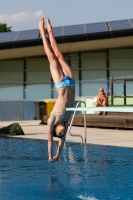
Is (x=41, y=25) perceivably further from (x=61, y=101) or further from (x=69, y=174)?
(x=69, y=174)

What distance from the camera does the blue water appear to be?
14.5 ft

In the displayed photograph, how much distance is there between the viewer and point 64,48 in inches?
973

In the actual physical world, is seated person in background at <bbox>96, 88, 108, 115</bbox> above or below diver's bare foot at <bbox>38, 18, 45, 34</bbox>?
below

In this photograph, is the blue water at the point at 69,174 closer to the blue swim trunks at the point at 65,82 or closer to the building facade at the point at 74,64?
the blue swim trunks at the point at 65,82

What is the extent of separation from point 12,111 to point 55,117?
17464 mm

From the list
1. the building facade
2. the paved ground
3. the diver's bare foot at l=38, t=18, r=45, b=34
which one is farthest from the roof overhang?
the diver's bare foot at l=38, t=18, r=45, b=34

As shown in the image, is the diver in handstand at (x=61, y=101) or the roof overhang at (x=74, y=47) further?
the roof overhang at (x=74, y=47)

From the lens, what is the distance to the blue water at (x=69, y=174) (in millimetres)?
4406

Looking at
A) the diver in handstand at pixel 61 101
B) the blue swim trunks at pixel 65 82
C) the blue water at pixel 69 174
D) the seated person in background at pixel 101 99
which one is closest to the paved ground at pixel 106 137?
the blue water at pixel 69 174

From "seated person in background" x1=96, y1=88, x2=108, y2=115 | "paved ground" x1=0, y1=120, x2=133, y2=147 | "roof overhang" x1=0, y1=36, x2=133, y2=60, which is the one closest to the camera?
"paved ground" x1=0, y1=120, x2=133, y2=147

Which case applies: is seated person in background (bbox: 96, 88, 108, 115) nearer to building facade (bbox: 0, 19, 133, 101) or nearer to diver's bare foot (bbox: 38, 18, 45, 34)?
building facade (bbox: 0, 19, 133, 101)

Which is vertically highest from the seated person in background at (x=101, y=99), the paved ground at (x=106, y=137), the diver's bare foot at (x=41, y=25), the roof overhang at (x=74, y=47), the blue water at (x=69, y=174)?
the roof overhang at (x=74, y=47)

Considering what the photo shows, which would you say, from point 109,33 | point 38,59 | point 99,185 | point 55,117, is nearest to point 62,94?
point 55,117

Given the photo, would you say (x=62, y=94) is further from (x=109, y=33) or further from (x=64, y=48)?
(x=64, y=48)
